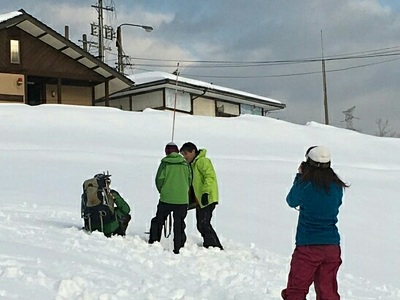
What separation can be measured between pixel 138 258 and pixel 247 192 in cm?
789

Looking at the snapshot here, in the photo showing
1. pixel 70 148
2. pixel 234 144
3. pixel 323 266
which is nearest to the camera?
pixel 323 266

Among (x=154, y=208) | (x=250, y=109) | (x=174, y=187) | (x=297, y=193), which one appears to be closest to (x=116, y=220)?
(x=174, y=187)

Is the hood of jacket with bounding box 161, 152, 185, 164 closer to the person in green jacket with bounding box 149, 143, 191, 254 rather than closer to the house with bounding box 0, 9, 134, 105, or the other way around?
the person in green jacket with bounding box 149, 143, 191, 254

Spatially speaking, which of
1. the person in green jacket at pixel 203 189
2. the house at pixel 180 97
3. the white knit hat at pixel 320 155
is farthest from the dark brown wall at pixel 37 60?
the white knit hat at pixel 320 155

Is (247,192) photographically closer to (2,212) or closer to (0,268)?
(2,212)

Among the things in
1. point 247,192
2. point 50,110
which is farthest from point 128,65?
point 247,192

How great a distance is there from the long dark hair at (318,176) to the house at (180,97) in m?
29.8

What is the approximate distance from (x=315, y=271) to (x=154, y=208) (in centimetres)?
717

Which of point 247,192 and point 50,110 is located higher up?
point 50,110

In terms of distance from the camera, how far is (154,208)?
12.3 m

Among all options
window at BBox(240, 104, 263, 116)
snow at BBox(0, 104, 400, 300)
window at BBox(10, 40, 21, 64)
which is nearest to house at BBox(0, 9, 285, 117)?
window at BBox(10, 40, 21, 64)

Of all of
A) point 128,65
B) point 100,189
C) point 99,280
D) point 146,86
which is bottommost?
point 99,280

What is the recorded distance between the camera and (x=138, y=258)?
24.0 feet

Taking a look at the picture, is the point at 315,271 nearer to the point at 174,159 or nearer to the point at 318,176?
the point at 318,176
